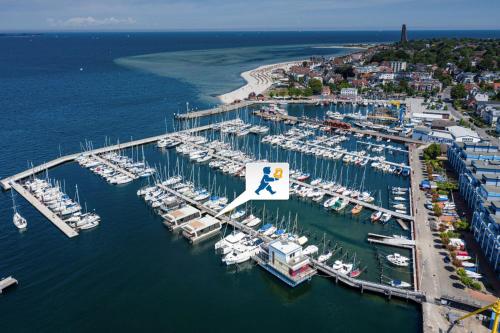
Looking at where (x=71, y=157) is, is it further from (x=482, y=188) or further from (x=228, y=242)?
(x=482, y=188)

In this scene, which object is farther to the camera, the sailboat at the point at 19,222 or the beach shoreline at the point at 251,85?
the beach shoreline at the point at 251,85

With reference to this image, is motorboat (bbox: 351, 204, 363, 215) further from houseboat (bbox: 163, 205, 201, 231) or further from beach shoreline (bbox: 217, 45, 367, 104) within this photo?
beach shoreline (bbox: 217, 45, 367, 104)

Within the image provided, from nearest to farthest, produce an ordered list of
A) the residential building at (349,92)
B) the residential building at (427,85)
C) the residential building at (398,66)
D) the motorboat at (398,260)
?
the motorboat at (398,260) → the residential building at (349,92) → the residential building at (427,85) → the residential building at (398,66)

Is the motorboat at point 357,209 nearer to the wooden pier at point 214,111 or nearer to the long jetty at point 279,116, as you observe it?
the long jetty at point 279,116

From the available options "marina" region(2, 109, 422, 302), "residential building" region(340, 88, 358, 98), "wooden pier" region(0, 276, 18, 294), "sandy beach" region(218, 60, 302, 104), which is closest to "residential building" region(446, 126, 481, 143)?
"marina" region(2, 109, 422, 302)

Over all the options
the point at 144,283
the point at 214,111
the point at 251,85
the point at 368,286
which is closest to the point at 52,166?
the point at 144,283

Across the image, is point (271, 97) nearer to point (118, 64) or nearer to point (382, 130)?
point (382, 130)

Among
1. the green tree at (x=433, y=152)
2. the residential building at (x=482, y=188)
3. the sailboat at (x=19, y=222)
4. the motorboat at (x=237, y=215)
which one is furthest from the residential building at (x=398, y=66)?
the sailboat at (x=19, y=222)
